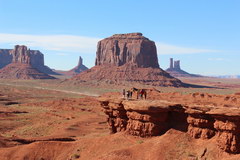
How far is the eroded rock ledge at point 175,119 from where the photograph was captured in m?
17.7

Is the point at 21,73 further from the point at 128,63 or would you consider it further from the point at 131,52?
the point at 131,52

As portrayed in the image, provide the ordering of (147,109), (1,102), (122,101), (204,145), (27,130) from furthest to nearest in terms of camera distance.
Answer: (1,102)
(27,130)
(122,101)
(147,109)
(204,145)

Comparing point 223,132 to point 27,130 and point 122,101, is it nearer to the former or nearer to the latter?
point 122,101

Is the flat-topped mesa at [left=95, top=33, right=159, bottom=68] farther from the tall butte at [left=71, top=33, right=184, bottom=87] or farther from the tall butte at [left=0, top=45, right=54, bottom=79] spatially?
the tall butte at [left=0, top=45, right=54, bottom=79]

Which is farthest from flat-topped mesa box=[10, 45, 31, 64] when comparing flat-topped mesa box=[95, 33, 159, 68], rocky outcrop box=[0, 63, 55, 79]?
flat-topped mesa box=[95, 33, 159, 68]

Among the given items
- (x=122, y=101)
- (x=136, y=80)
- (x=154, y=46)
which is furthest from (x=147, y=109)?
(x=154, y=46)

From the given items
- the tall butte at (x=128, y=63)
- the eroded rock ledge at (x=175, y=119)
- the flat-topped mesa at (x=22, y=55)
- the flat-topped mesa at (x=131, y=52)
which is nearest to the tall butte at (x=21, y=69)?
the flat-topped mesa at (x=22, y=55)

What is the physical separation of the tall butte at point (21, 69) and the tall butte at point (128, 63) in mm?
38594

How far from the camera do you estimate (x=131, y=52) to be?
13800 centimetres

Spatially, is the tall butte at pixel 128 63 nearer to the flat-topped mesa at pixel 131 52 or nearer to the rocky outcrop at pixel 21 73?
the flat-topped mesa at pixel 131 52

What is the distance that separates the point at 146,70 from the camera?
134m

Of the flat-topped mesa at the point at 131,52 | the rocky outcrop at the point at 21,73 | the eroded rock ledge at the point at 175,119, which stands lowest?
the eroded rock ledge at the point at 175,119

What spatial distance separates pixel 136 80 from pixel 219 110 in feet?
351

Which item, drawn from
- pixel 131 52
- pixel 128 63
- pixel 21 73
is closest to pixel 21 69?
pixel 21 73
